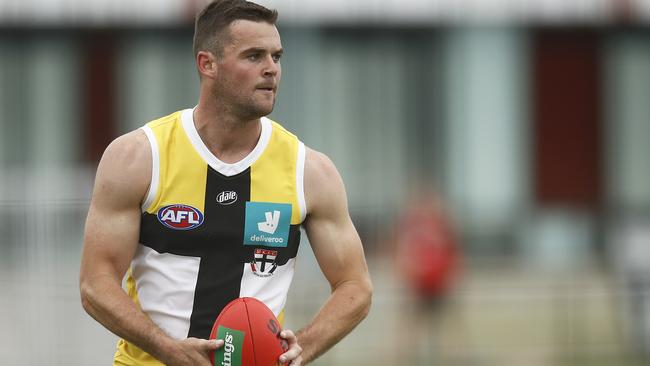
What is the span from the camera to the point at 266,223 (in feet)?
19.5

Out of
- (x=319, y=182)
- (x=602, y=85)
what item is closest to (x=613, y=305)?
(x=319, y=182)

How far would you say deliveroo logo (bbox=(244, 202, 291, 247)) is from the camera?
5941mm

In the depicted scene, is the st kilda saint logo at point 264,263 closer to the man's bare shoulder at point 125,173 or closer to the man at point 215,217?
the man at point 215,217

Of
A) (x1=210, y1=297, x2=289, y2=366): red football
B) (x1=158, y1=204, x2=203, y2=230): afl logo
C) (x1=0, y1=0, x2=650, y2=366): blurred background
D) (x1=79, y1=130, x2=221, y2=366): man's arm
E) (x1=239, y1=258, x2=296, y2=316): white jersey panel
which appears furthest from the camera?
(x1=0, y1=0, x2=650, y2=366): blurred background

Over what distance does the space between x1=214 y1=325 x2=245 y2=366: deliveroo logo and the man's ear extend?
1078 mm

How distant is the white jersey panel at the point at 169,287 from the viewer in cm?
592

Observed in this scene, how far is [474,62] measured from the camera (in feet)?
82.2

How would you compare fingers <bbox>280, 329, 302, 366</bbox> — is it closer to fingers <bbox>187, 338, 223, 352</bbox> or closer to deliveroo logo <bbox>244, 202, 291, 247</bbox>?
fingers <bbox>187, 338, 223, 352</bbox>

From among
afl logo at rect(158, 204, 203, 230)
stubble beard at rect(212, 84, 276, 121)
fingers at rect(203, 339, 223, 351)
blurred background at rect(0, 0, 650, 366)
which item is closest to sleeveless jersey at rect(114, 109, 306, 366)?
afl logo at rect(158, 204, 203, 230)

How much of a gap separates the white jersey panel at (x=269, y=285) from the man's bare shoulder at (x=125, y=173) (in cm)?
55

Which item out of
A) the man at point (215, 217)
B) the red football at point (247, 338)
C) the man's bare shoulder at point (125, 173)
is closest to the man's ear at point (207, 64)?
the man at point (215, 217)

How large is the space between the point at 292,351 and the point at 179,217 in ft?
2.36

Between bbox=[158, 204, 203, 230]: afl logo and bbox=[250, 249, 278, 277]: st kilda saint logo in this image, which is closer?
bbox=[158, 204, 203, 230]: afl logo

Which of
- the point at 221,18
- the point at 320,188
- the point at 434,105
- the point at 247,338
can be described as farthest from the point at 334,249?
the point at 434,105
